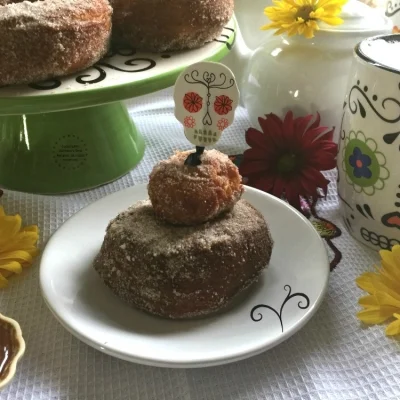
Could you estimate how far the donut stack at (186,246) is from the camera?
45 centimetres

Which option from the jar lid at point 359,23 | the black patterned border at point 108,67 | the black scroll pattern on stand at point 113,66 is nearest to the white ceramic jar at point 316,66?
the jar lid at point 359,23

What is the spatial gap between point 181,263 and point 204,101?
6.1 inches

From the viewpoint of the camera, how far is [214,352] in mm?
404

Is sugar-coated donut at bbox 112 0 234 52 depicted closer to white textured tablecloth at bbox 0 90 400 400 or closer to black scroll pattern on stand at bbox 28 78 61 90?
black scroll pattern on stand at bbox 28 78 61 90

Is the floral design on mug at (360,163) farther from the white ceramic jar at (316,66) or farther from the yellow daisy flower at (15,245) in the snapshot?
the yellow daisy flower at (15,245)

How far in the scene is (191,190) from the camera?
470 millimetres

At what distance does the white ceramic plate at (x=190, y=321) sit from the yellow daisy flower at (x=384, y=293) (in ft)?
0.19

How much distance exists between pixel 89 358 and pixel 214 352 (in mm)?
128

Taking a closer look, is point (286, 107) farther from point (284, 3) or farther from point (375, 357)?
point (375, 357)

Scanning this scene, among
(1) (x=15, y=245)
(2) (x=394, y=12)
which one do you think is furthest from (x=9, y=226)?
(2) (x=394, y=12)

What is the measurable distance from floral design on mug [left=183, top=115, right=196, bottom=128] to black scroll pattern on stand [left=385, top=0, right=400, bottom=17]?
48 cm

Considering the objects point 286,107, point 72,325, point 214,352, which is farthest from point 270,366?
point 286,107

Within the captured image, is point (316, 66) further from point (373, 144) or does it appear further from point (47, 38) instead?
point (47, 38)

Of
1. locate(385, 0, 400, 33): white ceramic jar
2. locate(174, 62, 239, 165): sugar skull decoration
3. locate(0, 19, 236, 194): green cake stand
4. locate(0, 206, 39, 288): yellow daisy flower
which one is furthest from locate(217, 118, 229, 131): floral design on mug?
locate(385, 0, 400, 33): white ceramic jar
